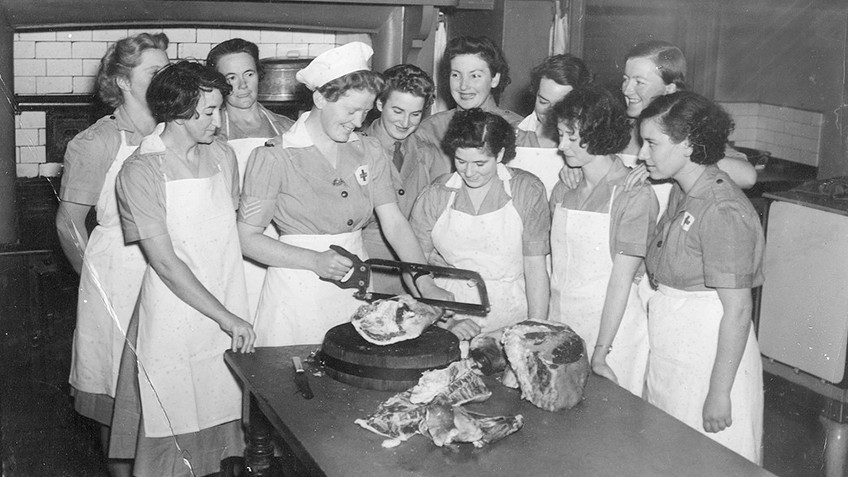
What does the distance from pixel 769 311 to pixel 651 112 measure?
258 centimetres

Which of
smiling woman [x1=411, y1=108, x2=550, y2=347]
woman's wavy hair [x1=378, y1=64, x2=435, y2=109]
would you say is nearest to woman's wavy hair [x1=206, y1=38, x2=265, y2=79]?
woman's wavy hair [x1=378, y1=64, x2=435, y2=109]

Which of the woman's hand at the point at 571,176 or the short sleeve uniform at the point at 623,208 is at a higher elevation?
the woman's hand at the point at 571,176

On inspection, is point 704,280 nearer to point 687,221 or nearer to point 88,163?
point 687,221

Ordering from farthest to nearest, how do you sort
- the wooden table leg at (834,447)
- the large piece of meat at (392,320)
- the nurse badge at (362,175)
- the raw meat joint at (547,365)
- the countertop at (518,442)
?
1. the wooden table leg at (834,447)
2. the nurse badge at (362,175)
3. the large piece of meat at (392,320)
4. the raw meat joint at (547,365)
5. the countertop at (518,442)

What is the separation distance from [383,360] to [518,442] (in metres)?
0.51

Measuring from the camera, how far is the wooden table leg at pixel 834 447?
13.5 ft

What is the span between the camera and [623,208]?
3215mm

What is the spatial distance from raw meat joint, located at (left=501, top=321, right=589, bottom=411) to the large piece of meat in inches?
10.9

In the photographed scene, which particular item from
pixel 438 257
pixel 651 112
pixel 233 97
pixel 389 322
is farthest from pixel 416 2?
pixel 389 322

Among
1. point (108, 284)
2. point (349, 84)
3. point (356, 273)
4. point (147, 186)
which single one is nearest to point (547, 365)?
point (356, 273)

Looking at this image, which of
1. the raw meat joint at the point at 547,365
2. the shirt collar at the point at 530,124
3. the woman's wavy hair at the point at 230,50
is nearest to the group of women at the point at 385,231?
the shirt collar at the point at 530,124

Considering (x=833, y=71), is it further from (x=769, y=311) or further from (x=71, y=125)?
(x=71, y=125)

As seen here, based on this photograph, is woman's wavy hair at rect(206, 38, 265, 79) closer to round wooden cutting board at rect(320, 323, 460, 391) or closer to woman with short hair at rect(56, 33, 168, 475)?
woman with short hair at rect(56, 33, 168, 475)

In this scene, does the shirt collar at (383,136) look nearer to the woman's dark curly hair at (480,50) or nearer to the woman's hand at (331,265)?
the woman's dark curly hair at (480,50)
